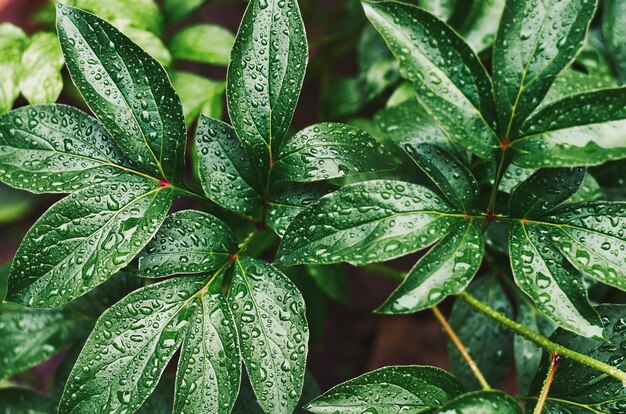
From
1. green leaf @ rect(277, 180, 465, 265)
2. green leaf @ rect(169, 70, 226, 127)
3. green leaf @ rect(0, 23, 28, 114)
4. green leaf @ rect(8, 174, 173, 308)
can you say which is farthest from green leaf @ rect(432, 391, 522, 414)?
green leaf @ rect(0, 23, 28, 114)

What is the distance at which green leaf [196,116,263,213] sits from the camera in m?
0.80

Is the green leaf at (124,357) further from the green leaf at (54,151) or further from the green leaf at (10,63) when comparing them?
the green leaf at (10,63)

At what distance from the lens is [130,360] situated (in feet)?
2.43

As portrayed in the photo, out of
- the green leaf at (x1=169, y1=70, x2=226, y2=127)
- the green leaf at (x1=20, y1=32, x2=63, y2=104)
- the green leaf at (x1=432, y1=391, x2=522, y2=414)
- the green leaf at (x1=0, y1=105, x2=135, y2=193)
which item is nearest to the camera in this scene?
the green leaf at (x1=432, y1=391, x2=522, y2=414)

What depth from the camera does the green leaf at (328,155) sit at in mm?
771

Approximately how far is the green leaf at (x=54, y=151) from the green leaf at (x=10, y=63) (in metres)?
0.23

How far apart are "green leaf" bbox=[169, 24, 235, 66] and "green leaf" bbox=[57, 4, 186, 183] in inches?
14.7

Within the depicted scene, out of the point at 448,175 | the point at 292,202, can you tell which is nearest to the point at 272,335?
the point at 292,202

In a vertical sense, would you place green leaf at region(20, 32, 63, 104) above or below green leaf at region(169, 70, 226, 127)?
above

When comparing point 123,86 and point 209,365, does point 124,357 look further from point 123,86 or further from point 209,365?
point 123,86

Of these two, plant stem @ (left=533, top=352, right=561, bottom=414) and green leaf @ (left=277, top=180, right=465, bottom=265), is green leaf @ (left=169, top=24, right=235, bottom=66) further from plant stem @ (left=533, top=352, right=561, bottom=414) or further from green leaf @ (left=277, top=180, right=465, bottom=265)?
plant stem @ (left=533, top=352, right=561, bottom=414)

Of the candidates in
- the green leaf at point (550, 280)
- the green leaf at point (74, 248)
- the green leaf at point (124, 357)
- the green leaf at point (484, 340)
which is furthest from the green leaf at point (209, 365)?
the green leaf at point (484, 340)

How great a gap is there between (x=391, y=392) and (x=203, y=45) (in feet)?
2.39

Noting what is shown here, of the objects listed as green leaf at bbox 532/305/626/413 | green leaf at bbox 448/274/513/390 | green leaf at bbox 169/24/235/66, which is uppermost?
green leaf at bbox 169/24/235/66
